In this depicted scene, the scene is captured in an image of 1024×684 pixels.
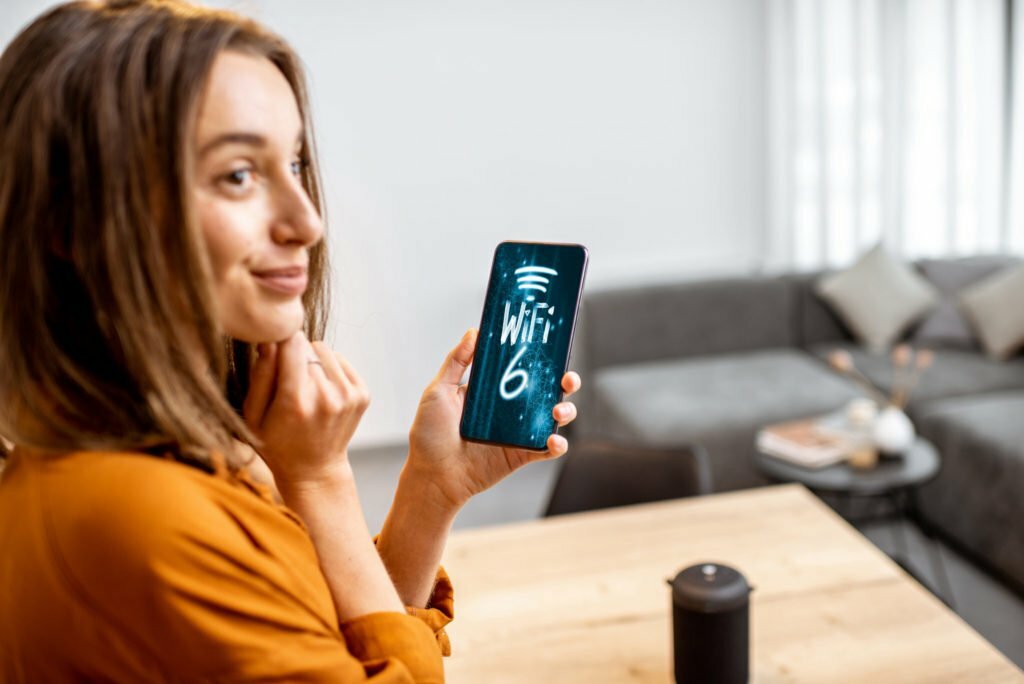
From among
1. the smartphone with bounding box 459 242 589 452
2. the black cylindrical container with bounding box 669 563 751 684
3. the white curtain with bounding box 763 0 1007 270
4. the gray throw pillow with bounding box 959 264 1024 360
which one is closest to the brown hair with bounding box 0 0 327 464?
the smartphone with bounding box 459 242 589 452

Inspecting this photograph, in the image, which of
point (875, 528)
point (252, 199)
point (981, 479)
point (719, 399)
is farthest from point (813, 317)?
point (252, 199)

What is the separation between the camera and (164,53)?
0.62 meters

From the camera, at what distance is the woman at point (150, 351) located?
591 mm

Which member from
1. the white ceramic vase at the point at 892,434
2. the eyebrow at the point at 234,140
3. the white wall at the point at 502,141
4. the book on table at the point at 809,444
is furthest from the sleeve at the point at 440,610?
the white wall at the point at 502,141

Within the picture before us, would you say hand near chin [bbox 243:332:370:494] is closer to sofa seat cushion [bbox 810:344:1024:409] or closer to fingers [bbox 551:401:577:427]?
fingers [bbox 551:401:577:427]

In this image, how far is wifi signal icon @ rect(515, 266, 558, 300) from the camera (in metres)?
0.92

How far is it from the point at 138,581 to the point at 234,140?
308 millimetres

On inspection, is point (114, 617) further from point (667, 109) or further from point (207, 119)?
point (667, 109)

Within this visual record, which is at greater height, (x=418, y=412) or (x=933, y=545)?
(x=418, y=412)

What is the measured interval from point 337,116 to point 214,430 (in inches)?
135

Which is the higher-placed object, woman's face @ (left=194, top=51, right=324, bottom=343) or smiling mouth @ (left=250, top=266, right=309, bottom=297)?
woman's face @ (left=194, top=51, right=324, bottom=343)

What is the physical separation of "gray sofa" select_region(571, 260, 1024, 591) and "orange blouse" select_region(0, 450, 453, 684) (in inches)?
85.9

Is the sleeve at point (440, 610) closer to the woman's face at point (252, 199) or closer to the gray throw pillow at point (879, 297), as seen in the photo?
the woman's face at point (252, 199)

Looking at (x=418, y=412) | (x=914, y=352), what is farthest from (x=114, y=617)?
(x=914, y=352)
